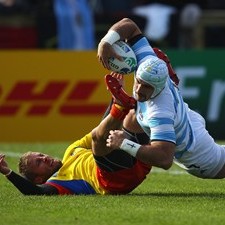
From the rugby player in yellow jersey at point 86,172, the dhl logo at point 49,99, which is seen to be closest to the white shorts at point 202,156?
the rugby player in yellow jersey at point 86,172

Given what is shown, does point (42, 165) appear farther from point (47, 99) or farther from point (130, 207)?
point (47, 99)

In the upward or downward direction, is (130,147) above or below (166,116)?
below

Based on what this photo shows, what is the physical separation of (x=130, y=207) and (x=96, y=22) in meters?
12.9

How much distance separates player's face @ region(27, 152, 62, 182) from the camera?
38.5ft

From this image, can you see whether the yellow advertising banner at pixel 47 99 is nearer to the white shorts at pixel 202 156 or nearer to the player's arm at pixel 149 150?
the white shorts at pixel 202 156

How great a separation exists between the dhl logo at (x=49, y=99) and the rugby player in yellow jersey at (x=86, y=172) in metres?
7.44

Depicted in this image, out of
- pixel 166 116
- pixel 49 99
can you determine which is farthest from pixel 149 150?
pixel 49 99

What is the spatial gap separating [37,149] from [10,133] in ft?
7.55

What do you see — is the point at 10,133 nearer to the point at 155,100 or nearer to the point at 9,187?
the point at 9,187

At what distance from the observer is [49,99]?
19.4m

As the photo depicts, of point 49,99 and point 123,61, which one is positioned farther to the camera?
point 49,99

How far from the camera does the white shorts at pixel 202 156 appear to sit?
11367 millimetres

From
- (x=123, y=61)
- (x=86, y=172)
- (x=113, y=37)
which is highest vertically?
(x=113, y=37)

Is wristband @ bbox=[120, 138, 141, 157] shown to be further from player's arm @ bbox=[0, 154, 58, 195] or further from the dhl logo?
the dhl logo
